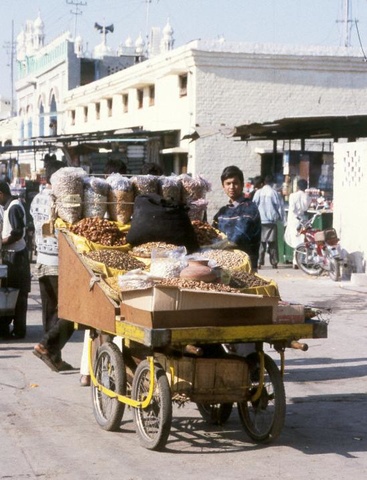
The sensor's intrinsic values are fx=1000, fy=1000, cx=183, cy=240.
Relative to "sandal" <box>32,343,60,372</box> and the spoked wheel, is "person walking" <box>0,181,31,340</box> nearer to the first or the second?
"sandal" <box>32,343,60,372</box>

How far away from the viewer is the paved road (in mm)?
5949

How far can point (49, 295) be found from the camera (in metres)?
9.37

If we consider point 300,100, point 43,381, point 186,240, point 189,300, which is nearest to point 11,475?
point 189,300

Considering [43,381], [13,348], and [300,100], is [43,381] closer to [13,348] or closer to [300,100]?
[13,348]

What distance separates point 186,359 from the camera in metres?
6.38

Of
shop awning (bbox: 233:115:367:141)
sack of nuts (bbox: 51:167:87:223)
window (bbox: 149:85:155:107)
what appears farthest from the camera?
window (bbox: 149:85:155:107)

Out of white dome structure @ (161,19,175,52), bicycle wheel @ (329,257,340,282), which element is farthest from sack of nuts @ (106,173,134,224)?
white dome structure @ (161,19,175,52)

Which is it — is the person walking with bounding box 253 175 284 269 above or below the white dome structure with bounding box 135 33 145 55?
below

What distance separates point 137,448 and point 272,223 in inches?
539

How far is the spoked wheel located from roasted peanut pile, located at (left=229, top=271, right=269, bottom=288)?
1136cm

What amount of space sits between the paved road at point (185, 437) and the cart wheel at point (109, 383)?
0.31 feet

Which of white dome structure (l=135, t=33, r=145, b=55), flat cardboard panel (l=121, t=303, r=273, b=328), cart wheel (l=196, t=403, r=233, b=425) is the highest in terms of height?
white dome structure (l=135, t=33, r=145, b=55)

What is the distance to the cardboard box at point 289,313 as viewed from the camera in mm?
6414

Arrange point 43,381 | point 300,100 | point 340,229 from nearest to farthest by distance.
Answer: point 43,381
point 340,229
point 300,100
